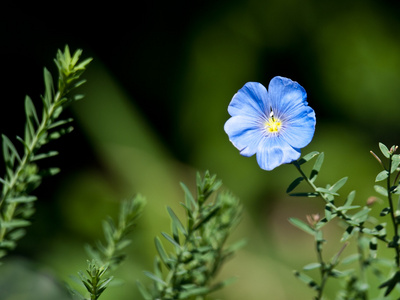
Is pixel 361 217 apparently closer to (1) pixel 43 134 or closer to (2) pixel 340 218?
(2) pixel 340 218

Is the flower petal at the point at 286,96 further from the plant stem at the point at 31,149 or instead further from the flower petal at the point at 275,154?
the plant stem at the point at 31,149

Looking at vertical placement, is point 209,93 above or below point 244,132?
above

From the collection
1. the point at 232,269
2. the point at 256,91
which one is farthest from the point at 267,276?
the point at 256,91

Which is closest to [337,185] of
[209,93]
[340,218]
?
[340,218]

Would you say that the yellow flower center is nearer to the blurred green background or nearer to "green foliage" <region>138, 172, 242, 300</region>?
"green foliage" <region>138, 172, 242, 300</region>

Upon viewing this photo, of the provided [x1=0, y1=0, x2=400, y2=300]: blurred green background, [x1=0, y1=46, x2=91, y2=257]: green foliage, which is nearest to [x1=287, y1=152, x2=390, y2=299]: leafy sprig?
[x1=0, y1=46, x2=91, y2=257]: green foliage

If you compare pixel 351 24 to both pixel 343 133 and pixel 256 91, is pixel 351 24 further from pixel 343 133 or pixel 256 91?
pixel 256 91

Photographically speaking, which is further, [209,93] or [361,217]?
[209,93]
